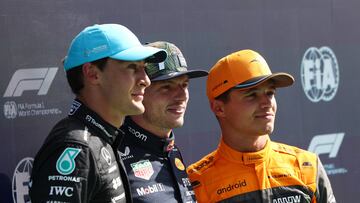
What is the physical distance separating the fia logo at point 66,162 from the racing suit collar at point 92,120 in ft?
0.61

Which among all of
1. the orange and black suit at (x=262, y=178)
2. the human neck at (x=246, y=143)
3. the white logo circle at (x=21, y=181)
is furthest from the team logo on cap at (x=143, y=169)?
the white logo circle at (x=21, y=181)

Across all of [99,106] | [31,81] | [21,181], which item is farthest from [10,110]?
[99,106]

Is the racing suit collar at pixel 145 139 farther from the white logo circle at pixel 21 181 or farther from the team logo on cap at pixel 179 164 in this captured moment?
the white logo circle at pixel 21 181

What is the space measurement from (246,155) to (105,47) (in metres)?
0.85

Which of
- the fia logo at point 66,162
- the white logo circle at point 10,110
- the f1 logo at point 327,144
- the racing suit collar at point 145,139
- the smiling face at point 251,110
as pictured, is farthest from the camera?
the f1 logo at point 327,144

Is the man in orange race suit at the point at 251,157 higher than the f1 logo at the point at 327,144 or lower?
higher

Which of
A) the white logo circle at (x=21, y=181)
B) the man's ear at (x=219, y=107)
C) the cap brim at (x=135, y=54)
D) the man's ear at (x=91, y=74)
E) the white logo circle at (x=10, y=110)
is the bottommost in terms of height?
the white logo circle at (x=21, y=181)

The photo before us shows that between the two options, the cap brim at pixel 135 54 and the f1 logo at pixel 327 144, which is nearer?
the cap brim at pixel 135 54

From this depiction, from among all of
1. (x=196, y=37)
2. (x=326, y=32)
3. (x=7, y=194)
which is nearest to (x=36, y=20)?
(x=7, y=194)

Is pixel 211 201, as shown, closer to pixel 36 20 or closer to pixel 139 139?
pixel 139 139

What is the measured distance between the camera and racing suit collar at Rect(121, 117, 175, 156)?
102 inches

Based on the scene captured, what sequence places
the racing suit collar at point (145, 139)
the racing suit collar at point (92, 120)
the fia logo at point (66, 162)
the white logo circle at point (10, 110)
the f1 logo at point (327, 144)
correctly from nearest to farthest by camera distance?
the fia logo at point (66, 162)
the racing suit collar at point (92, 120)
the racing suit collar at point (145, 139)
the white logo circle at point (10, 110)
the f1 logo at point (327, 144)

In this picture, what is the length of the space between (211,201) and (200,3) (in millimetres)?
1536

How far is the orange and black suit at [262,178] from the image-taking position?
2672 mm
